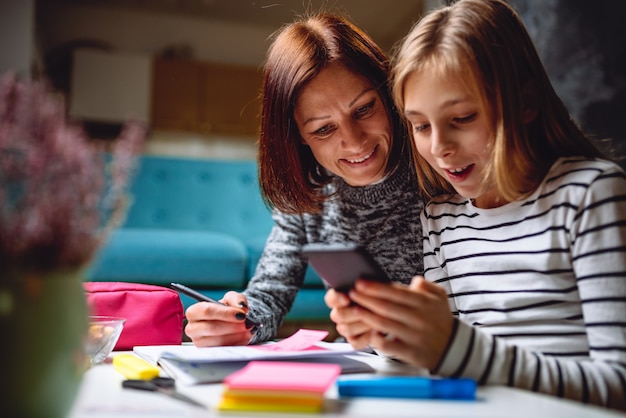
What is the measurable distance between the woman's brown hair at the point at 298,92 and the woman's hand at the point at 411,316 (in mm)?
566

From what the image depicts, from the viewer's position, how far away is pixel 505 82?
0.76 meters

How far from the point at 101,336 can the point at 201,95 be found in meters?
4.37

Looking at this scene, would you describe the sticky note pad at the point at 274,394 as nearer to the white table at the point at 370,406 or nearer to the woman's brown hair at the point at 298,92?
the white table at the point at 370,406

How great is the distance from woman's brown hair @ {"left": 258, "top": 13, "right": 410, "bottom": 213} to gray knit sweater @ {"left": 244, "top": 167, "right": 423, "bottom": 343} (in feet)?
0.14

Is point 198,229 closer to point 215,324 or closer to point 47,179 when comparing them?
point 215,324

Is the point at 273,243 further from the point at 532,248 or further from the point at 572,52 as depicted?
the point at 572,52

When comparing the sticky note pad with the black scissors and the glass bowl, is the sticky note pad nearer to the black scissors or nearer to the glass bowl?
the black scissors

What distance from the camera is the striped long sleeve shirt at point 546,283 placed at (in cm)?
58

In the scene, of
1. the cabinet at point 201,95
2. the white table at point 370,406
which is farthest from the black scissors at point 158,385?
the cabinet at point 201,95

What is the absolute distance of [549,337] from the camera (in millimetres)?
715

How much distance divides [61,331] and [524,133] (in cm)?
62

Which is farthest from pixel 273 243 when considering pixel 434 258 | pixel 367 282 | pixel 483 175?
pixel 367 282

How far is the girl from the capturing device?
58 centimetres

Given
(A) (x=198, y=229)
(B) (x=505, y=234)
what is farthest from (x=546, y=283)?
(A) (x=198, y=229)
